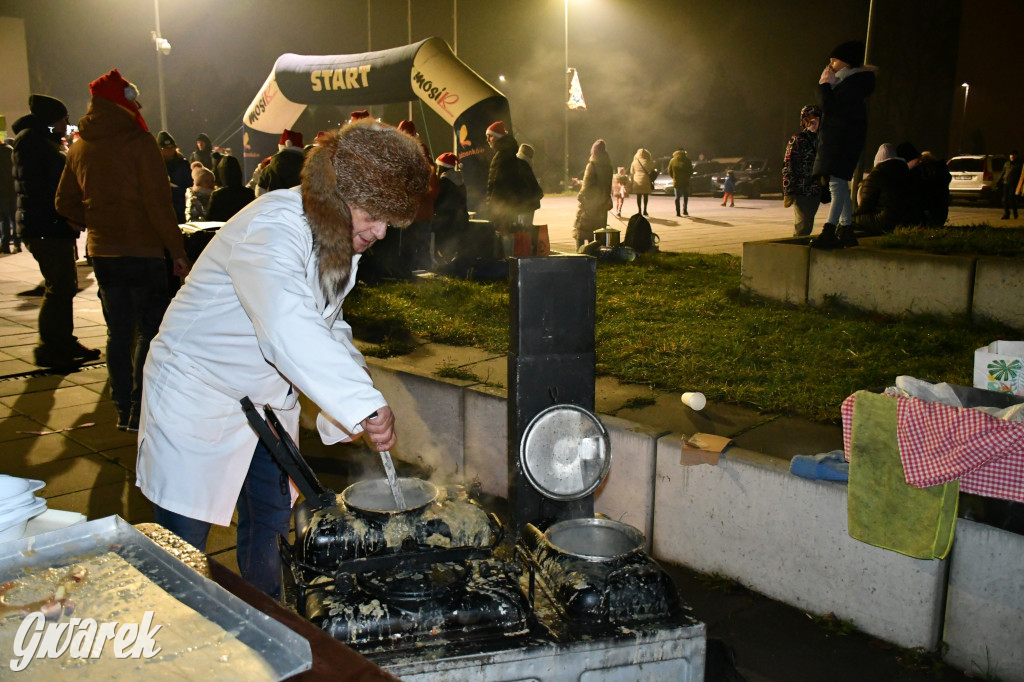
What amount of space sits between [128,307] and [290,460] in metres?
3.55

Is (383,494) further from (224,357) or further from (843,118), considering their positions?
(843,118)

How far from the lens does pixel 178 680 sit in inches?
51.3

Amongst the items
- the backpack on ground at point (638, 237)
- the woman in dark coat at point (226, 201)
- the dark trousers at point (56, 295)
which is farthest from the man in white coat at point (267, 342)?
the backpack on ground at point (638, 237)

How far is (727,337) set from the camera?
6395 mm

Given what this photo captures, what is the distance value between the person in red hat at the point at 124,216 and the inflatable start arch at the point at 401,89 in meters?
9.90

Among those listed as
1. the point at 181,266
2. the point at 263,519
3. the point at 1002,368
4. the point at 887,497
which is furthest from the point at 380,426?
the point at 181,266

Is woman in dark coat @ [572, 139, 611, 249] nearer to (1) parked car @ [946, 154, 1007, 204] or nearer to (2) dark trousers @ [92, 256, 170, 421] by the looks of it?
(2) dark trousers @ [92, 256, 170, 421]

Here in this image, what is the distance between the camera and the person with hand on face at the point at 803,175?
31.1 ft

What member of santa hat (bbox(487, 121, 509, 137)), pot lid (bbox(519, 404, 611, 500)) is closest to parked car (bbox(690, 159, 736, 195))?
santa hat (bbox(487, 121, 509, 137))

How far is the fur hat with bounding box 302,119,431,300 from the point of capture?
2381 millimetres

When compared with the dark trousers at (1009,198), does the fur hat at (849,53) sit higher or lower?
higher

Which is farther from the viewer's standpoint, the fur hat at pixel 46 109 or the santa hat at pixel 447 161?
the santa hat at pixel 447 161

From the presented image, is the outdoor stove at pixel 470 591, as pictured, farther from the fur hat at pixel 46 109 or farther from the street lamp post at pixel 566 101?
the street lamp post at pixel 566 101

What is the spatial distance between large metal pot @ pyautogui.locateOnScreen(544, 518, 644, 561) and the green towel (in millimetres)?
1130
